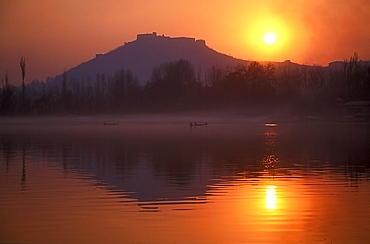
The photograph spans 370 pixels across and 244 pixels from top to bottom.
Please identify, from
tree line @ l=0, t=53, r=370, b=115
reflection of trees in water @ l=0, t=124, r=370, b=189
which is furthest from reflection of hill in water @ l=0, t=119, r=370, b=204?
tree line @ l=0, t=53, r=370, b=115

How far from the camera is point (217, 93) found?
86.1m

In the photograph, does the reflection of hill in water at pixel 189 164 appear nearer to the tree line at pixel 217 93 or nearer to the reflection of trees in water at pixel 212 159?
the reflection of trees in water at pixel 212 159

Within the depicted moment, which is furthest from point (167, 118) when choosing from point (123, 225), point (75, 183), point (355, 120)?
point (123, 225)

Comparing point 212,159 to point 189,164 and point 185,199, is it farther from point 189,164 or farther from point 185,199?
point 185,199

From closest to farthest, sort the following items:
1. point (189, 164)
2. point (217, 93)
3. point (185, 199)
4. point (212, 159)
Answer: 1. point (185, 199)
2. point (189, 164)
3. point (212, 159)
4. point (217, 93)

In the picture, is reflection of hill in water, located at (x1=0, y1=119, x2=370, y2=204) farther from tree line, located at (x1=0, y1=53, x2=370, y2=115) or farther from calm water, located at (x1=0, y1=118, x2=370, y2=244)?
tree line, located at (x1=0, y1=53, x2=370, y2=115)

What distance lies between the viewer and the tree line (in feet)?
259

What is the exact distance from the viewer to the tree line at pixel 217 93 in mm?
79062

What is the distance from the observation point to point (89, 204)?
11992 mm

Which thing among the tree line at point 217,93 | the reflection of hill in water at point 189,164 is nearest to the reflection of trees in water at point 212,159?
the reflection of hill in water at point 189,164

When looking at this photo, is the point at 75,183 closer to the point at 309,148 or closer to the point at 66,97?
the point at 309,148

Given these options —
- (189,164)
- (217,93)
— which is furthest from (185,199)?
(217,93)

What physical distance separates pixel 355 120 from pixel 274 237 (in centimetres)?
5949

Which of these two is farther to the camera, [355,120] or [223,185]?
Result: [355,120]
